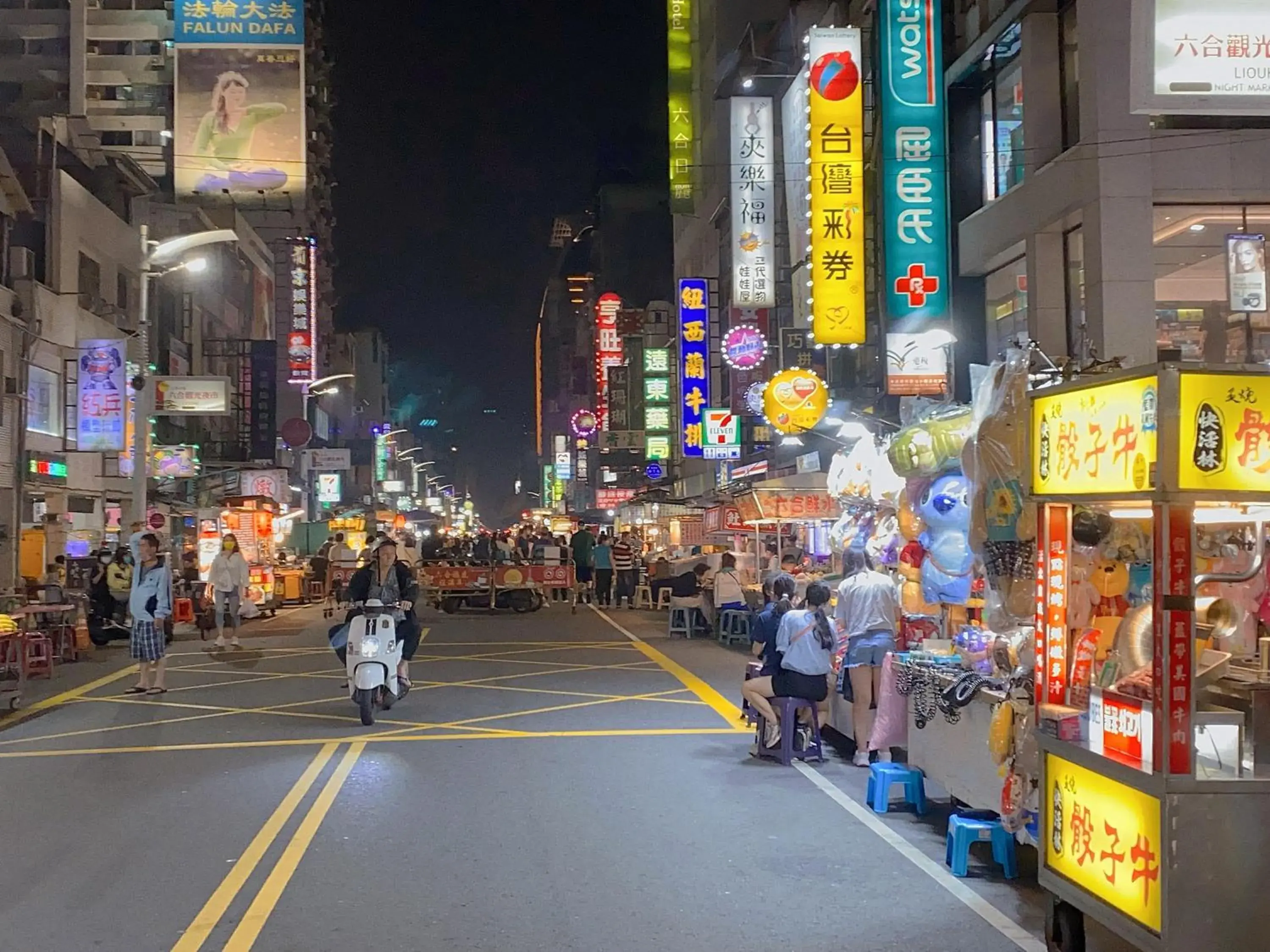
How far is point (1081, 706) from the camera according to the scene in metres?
5.82

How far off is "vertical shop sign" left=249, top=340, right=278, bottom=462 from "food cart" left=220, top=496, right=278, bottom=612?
9.85m

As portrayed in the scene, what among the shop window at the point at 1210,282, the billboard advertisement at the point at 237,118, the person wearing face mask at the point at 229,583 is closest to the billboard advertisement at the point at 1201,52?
the shop window at the point at 1210,282

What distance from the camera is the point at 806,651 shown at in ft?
32.2

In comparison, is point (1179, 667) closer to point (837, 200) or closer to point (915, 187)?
point (915, 187)

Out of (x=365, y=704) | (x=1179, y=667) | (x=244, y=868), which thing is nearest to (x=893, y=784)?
(x=1179, y=667)

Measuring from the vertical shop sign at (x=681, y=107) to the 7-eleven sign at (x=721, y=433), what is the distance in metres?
16.0

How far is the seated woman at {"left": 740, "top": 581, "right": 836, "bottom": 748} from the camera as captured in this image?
981 cm

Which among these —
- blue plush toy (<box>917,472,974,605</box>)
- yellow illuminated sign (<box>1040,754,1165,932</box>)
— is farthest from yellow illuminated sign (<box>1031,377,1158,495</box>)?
blue plush toy (<box>917,472,974,605</box>)

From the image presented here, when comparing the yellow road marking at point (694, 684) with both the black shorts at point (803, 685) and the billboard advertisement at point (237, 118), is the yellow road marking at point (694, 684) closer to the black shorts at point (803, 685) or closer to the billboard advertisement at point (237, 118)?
the black shorts at point (803, 685)

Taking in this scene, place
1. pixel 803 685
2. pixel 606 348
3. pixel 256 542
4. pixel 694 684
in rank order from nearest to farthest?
pixel 803 685
pixel 694 684
pixel 256 542
pixel 606 348

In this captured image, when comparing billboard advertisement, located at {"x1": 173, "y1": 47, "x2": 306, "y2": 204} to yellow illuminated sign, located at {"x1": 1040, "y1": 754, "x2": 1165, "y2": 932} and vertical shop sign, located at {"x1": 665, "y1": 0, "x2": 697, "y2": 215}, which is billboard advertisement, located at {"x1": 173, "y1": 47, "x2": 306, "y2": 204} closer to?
yellow illuminated sign, located at {"x1": 1040, "y1": 754, "x2": 1165, "y2": 932}

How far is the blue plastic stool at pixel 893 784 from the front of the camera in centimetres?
844

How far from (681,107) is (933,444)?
128 feet

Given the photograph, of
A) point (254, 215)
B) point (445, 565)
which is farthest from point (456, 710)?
point (254, 215)
